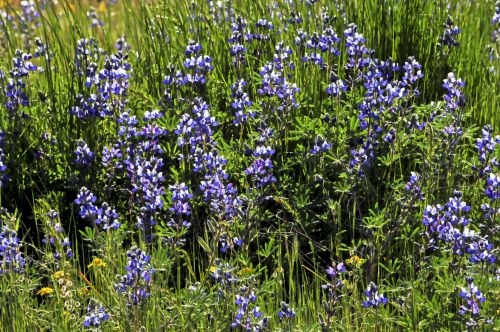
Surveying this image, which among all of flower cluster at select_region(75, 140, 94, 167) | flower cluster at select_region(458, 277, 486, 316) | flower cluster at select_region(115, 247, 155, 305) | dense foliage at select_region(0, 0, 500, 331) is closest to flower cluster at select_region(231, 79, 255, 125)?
dense foliage at select_region(0, 0, 500, 331)

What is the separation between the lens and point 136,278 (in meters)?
2.78

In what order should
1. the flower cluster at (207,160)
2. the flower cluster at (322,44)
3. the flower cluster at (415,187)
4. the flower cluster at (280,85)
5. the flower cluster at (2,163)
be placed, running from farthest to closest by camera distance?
the flower cluster at (322,44) → the flower cluster at (2,163) → the flower cluster at (280,85) → the flower cluster at (415,187) → the flower cluster at (207,160)

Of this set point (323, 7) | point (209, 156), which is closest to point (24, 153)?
point (209, 156)

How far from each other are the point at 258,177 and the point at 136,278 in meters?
0.83

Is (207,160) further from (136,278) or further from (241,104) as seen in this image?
(136,278)

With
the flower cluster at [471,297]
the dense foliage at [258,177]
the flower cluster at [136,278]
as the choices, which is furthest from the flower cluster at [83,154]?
the flower cluster at [471,297]

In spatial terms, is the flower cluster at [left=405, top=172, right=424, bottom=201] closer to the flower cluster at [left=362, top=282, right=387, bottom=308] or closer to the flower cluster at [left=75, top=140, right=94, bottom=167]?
the flower cluster at [left=362, top=282, right=387, bottom=308]

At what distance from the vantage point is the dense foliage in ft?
9.85

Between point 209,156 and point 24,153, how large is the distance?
111cm

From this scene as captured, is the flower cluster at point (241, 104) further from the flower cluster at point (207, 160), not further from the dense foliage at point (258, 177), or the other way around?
the flower cluster at point (207, 160)

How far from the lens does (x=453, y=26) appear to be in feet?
14.3

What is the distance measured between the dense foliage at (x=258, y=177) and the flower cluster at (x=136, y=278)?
1 cm

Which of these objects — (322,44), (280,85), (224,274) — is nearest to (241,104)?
(280,85)

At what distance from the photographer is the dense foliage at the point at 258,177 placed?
3002 millimetres
